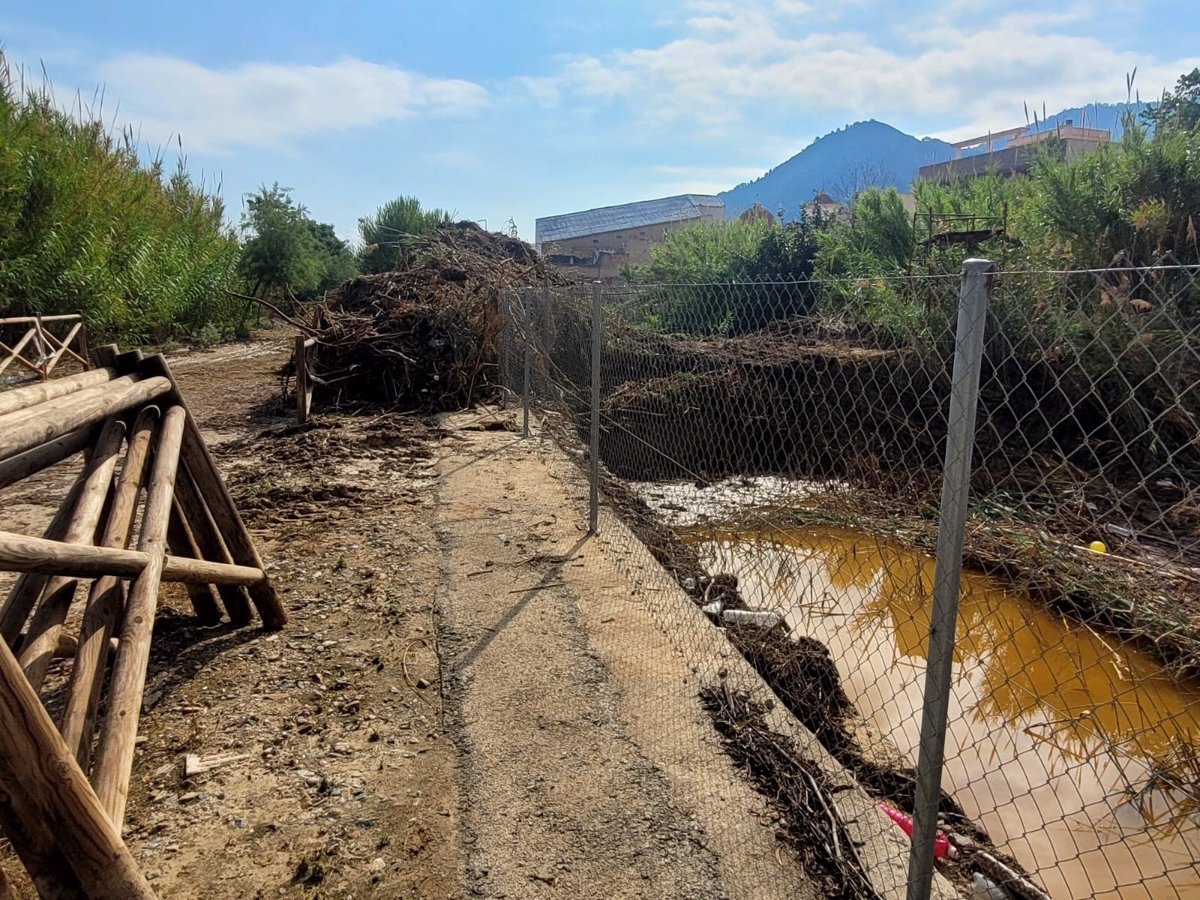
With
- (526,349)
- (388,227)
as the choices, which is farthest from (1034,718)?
(388,227)

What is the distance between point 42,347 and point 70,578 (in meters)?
11.2

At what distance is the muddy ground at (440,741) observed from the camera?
2.17 metres

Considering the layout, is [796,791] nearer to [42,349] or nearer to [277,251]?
[42,349]

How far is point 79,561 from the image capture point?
1972mm

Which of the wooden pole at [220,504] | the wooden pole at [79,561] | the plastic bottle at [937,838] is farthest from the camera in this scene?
the wooden pole at [220,504]

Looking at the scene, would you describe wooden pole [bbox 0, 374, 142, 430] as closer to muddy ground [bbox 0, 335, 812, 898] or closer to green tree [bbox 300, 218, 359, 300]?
muddy ground [bbox 0, 335, 812, 898]

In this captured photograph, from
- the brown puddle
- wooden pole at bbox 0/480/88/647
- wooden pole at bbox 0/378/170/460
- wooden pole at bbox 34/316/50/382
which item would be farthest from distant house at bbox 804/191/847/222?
wooden pole at bbox 0/480/88/647

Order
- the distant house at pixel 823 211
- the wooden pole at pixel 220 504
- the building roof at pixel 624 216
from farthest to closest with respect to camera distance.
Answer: the building roof at pixel 624 216, the distant house at pixel 823 211, the wooden pole at pixel 220 504

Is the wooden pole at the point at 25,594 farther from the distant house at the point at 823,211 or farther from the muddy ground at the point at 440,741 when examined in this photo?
the distant house at the point at 823,211

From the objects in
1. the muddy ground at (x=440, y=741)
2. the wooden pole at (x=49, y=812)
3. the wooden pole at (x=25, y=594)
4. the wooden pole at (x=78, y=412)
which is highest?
the wooden pole at (x=78, y=412)

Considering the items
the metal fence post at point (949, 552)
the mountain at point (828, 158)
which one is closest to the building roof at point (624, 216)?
the metal fence post at point (949, 552)

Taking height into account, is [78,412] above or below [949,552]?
above

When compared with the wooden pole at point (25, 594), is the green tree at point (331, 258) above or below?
above

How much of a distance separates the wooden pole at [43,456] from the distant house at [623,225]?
120ft
